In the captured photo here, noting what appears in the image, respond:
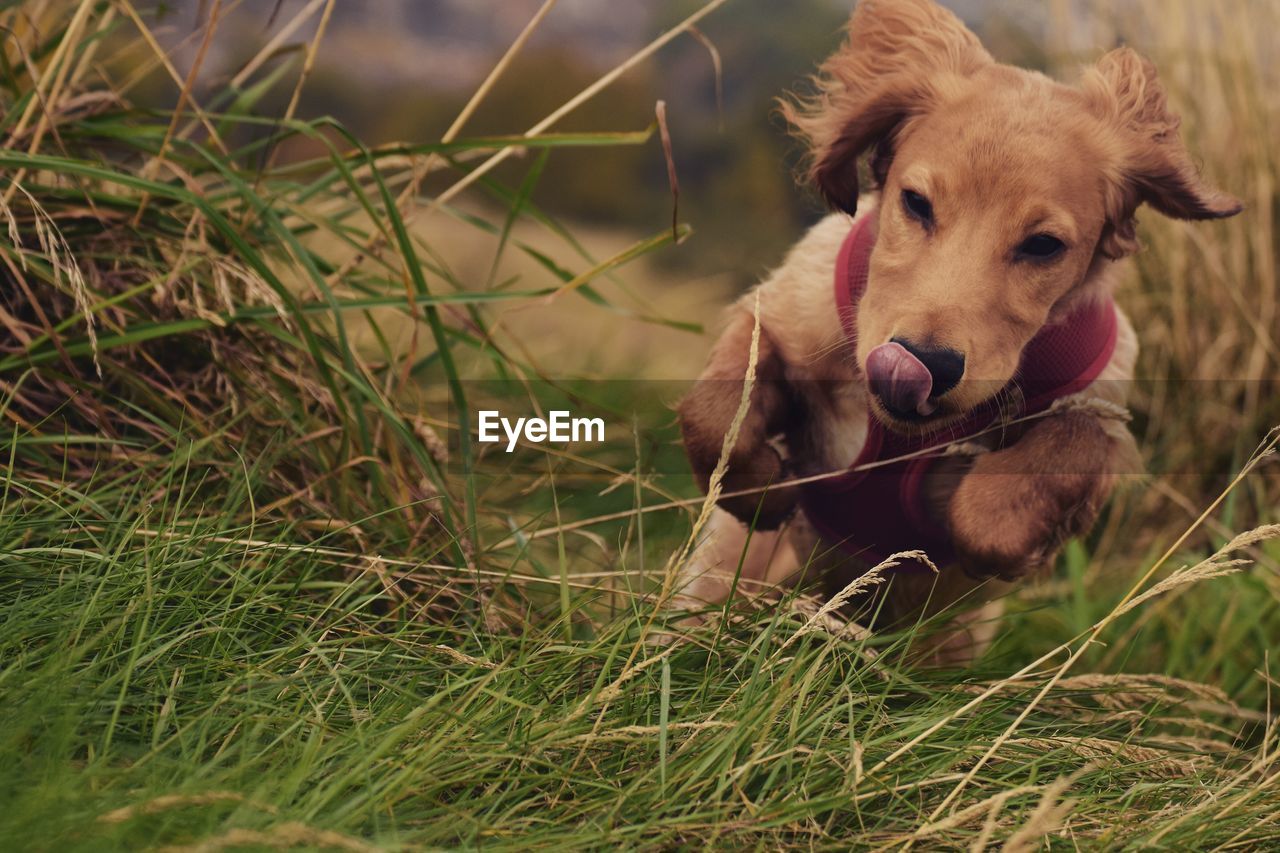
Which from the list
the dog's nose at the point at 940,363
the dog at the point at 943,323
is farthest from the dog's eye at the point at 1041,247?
the dog's nose at the point at 940,363

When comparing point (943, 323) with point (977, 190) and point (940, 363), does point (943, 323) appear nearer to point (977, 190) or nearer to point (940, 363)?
point (940, 363)

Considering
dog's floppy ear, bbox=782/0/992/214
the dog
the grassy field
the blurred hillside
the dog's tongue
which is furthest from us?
the blurred hillside

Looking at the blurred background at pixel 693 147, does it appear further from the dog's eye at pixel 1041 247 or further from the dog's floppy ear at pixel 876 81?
the dog's eye at pixel 1041 247

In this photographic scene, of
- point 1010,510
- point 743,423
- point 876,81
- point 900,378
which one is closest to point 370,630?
point 743,423

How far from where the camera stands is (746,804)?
1366 mm

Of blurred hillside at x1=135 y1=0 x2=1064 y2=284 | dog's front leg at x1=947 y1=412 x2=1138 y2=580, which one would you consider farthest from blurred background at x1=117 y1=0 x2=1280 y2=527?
dog's front leg at x1=947 y1=412 x2=1138 y2=580

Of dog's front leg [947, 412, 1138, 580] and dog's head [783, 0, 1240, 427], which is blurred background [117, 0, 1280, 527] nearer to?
dog's head [783, 0, 1240, 427]

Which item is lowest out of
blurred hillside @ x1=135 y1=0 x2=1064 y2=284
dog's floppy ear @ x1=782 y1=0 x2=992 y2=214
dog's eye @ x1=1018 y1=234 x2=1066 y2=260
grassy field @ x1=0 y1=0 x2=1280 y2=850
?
blurred hillside @ x1=135 y1=0 x2=1064 y2=284

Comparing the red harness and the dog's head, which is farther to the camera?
the red harness

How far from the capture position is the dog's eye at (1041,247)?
1781 millimetres

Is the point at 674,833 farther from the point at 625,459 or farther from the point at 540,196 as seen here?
the point at 540,196

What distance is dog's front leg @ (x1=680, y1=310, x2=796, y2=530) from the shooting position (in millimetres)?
1998

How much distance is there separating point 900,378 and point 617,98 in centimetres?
1591

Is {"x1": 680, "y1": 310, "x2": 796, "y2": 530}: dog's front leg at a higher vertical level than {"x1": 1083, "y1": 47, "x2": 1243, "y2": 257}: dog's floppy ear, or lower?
lower
